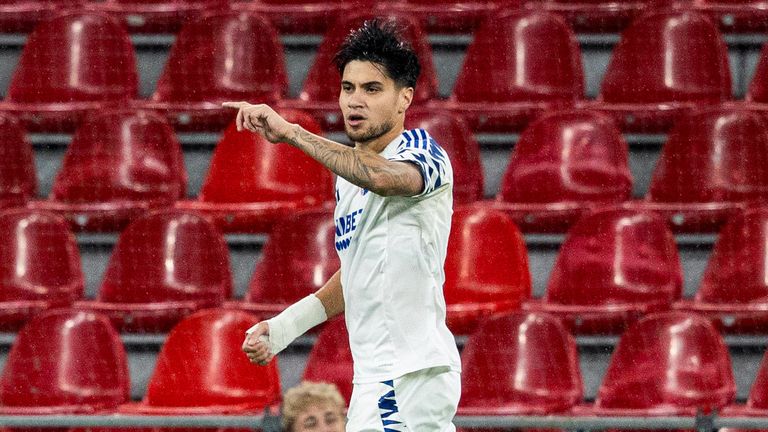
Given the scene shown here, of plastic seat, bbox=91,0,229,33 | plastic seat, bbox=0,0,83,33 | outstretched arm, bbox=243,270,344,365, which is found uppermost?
plastic seat, bbox=0,0,83,33

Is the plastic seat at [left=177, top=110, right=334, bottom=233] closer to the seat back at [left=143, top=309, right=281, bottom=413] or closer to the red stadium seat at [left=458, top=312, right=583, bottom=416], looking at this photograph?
the seat back at [left=143, top=309, right=281, bottom=413]

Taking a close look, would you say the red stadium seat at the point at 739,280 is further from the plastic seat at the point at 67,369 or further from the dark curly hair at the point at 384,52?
the dark curly hair at the point at 384,52

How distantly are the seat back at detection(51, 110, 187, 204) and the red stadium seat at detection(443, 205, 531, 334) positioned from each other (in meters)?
0.90

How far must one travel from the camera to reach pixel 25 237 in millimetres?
3936

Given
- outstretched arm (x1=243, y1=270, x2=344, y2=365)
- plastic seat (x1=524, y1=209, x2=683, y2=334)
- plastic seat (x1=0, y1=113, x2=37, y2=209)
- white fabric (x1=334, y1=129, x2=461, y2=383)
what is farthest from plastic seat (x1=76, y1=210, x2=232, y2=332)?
white fabric (x1=334, y1=129, x2=461, y2=383)

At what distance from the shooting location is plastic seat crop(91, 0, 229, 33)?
445 cm

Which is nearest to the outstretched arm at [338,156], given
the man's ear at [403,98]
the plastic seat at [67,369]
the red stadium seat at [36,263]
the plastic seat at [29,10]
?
the man's ear at [403,98]

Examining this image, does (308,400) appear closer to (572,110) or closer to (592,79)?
(572,110)

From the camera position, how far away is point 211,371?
11.9 feet

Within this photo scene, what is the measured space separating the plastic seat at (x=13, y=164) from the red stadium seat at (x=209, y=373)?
831 mm

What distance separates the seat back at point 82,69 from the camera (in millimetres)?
4301

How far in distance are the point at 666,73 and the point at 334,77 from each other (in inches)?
39.7

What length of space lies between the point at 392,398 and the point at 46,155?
103 inches

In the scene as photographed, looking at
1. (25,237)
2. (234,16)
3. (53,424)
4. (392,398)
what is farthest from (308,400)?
(234,16)
